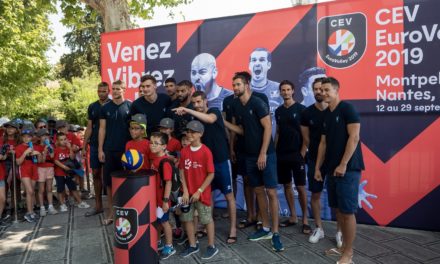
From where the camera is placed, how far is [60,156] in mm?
6332

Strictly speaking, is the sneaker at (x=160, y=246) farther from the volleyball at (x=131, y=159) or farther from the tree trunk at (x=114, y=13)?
the tree trunk at (x=114, y=13)

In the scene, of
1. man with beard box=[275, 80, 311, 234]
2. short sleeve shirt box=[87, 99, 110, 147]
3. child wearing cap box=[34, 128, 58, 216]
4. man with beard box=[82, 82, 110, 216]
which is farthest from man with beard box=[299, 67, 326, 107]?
child wearing cap box=[34, 128, 58, 216]

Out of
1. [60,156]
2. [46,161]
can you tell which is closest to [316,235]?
[60,156]

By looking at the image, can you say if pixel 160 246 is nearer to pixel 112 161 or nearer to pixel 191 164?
pixel 191 164

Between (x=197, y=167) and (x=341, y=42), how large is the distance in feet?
9.09

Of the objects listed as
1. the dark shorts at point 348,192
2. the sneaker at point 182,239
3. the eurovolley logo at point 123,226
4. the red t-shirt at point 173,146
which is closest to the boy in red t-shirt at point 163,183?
the sneaker at point 182,239

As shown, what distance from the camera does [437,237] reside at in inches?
186

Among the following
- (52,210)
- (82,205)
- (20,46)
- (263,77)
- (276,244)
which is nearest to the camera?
(276,244)

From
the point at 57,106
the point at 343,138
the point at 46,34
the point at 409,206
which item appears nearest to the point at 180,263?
the point at 343,138

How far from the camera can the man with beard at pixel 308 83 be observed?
5492 mm

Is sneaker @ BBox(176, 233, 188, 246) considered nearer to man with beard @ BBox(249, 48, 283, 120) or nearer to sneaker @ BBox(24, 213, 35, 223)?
man with beard @ BBox(249, 48, 283, 120)

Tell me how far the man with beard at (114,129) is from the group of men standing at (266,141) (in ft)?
0.05

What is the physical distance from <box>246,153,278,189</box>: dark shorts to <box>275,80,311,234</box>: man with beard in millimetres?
546

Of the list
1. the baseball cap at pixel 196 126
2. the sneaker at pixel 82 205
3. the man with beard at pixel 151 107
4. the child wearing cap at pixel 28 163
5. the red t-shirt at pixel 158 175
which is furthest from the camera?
the sneaker at pixel 82 205
